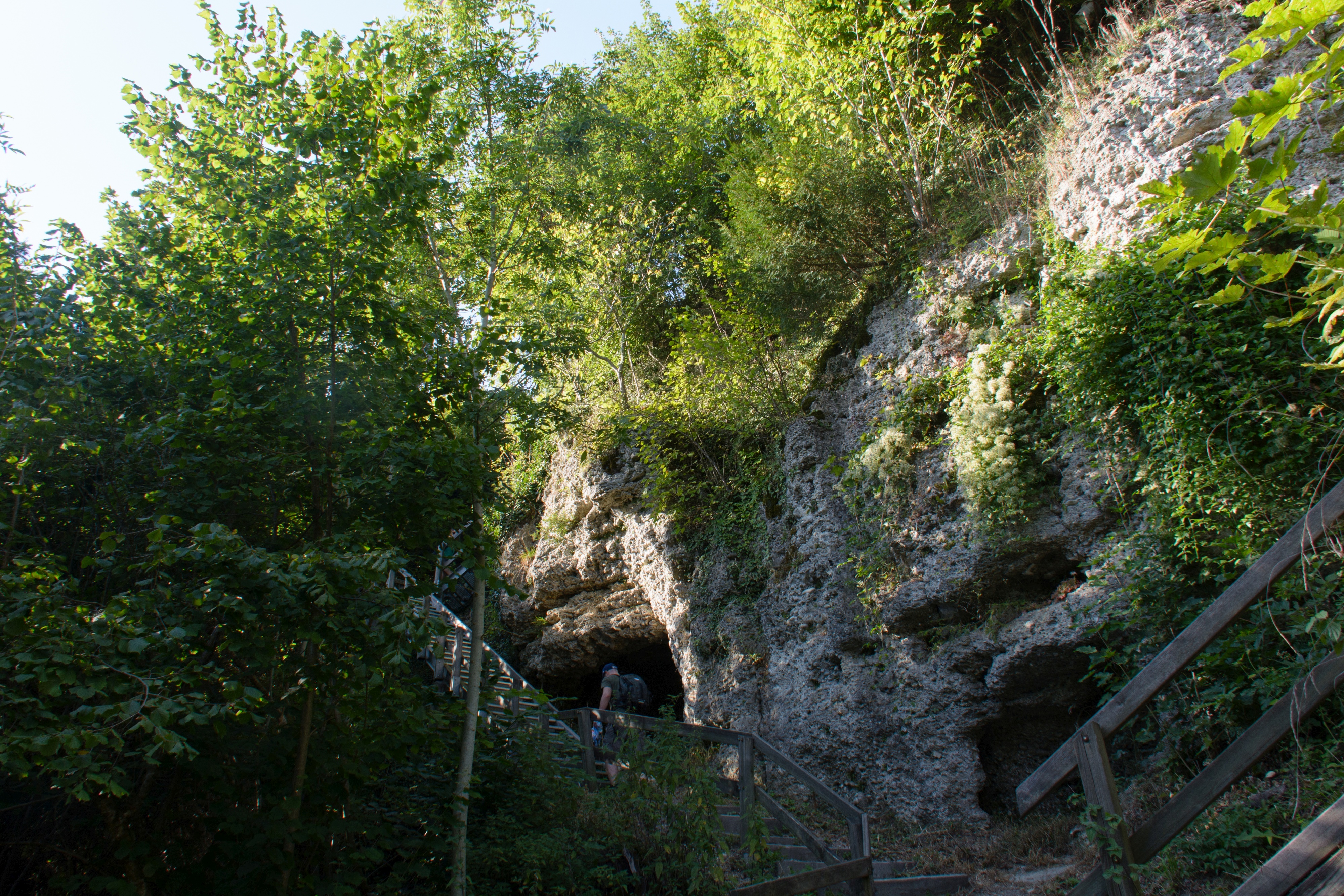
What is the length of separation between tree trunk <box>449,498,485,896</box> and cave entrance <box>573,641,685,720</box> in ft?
22.8

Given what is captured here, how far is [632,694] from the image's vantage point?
9906 mm

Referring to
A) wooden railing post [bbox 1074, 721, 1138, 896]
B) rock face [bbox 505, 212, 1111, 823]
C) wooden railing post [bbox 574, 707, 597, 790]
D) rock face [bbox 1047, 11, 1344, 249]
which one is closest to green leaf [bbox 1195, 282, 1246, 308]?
wooden railing post [bbox 1074, 721, 1138, 896]

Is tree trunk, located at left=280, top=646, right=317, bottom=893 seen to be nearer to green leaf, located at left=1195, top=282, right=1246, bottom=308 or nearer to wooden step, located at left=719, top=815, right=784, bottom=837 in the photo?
wooden step, located at left=719, top=815, right=784, bottom=837

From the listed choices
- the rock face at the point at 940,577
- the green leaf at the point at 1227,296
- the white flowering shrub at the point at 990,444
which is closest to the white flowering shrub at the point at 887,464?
the rock face at the point at 940,577

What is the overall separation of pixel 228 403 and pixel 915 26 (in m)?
9.54

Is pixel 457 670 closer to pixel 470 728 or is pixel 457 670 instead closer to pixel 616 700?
pixel 616 700

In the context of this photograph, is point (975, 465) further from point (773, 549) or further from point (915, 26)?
point (915, 26)

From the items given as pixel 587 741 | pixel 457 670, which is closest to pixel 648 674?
pixel 587 741

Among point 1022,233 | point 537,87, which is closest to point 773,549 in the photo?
point 1022,233

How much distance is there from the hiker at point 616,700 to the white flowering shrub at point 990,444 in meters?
4.74

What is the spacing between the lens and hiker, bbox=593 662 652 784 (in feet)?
26.6

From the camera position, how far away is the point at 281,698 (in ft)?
14.4

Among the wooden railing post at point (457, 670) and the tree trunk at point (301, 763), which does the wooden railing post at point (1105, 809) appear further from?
the wooden railing post at point (457, 670)

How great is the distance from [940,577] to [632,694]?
4878 mm
